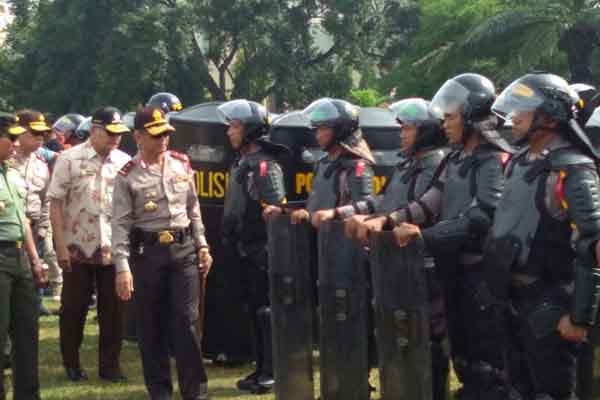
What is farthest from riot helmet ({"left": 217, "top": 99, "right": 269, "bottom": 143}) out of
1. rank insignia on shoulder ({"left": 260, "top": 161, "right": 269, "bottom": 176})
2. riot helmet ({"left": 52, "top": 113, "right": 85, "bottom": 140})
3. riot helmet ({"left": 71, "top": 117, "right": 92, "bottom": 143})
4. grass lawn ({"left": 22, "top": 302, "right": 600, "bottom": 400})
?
riot helmet ({"left": 52, "top": 113, "right": 85, "bottom": 140})

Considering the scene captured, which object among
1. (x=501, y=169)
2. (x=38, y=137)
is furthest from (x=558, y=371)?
(x=38, y=137)

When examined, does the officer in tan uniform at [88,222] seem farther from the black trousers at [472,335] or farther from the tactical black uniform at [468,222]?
the black trousers at [472,335]

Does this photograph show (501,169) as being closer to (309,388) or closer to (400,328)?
(400,328)

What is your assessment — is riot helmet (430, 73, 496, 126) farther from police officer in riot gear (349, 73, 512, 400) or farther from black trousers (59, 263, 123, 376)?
black trousers (59, 263, 123, 376)

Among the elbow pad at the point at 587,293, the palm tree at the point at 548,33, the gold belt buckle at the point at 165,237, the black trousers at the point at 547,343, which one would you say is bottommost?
the black trousers at the point at 547,343

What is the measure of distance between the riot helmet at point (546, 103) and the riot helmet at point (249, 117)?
293cm

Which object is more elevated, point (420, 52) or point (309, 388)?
point (420, 52)

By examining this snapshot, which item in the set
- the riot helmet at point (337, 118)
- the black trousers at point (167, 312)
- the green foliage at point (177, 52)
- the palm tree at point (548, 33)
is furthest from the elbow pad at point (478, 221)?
the green foliage at point (177, 52)

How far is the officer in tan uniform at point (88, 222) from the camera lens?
8.10 meters

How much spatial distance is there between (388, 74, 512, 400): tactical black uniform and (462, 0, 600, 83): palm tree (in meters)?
20.6

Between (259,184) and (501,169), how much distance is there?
7.18 ft

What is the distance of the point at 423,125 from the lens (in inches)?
260

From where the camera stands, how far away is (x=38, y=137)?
9375 mm

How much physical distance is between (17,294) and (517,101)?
328cm
